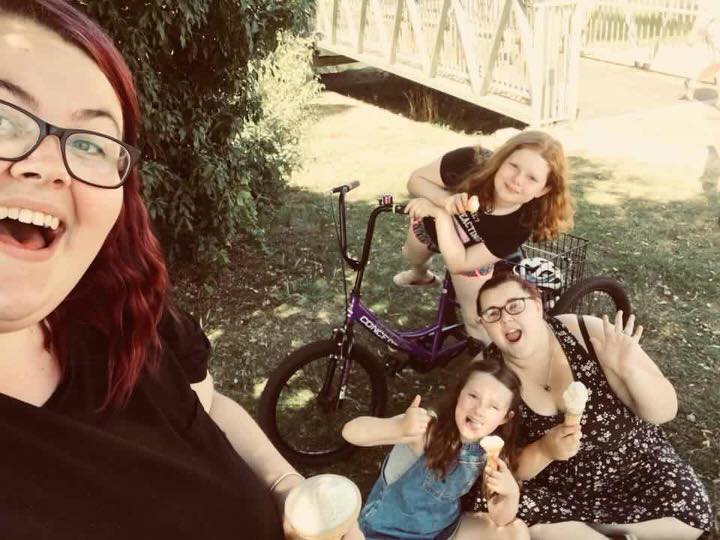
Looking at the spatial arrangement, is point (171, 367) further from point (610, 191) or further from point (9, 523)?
point (610, 191)

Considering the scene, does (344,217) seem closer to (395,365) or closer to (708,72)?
(395,365)

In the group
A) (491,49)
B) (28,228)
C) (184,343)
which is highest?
(491,49)

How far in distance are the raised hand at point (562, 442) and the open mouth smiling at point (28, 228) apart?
1.95 m

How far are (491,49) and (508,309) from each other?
704cm

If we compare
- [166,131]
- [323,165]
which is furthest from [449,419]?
[323,165]

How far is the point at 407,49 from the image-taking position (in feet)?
35.3

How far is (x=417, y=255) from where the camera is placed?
4082mm

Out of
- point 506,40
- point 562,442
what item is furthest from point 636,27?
point 562,442

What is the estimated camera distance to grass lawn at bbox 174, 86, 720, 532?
407 centimetres

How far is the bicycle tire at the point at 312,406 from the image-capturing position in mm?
3201

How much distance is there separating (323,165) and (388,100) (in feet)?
13.3

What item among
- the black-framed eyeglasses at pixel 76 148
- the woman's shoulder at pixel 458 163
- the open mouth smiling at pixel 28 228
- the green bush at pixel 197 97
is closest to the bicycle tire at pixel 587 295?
the woman's shoulder at pixel 458 163

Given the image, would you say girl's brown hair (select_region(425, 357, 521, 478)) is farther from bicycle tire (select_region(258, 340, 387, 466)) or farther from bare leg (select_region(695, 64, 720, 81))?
bare leg (select_region(695, 64, 720, 81))

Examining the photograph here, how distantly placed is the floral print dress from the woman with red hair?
166 centimetres
